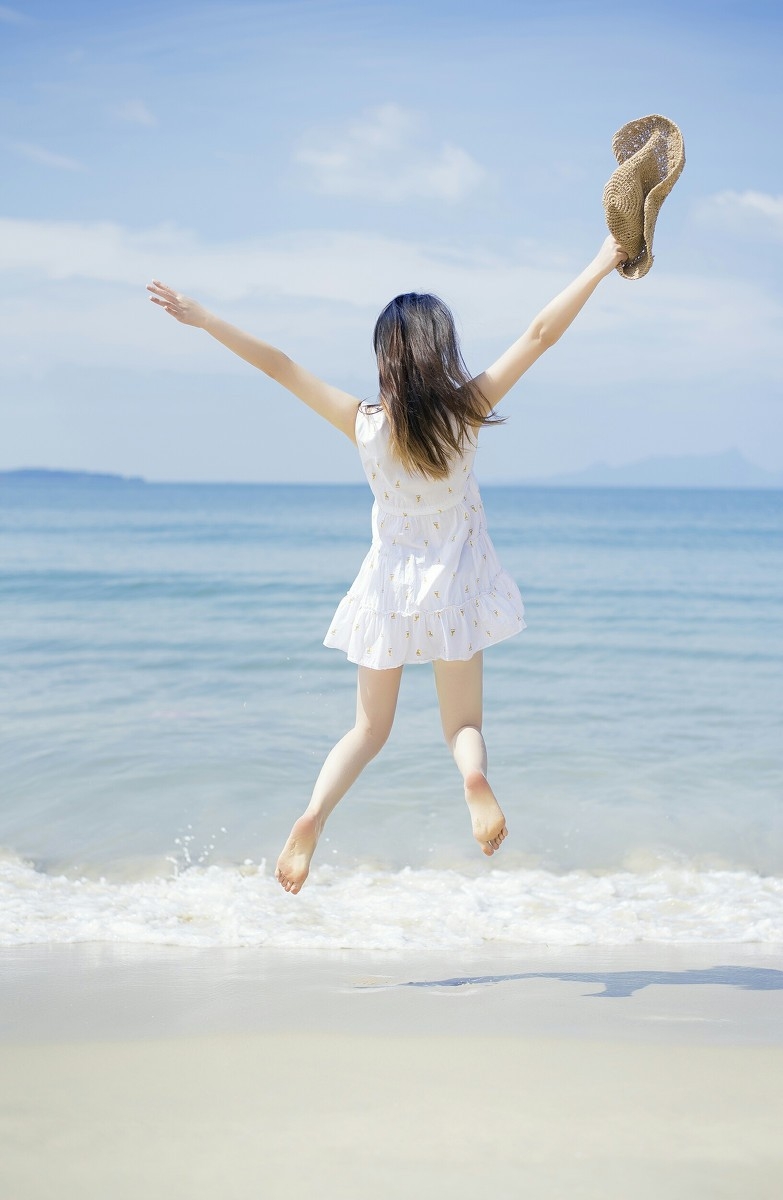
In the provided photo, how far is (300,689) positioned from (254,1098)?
664 cm

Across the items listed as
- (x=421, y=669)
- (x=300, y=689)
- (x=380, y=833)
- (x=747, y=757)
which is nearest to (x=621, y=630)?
(x=421, y=669)

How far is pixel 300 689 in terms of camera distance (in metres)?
8.98

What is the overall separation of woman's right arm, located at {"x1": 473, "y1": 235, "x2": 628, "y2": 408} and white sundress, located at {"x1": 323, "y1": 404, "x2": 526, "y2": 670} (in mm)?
174

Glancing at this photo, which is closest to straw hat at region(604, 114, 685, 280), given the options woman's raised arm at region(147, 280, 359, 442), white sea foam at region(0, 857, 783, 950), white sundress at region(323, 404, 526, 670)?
white sundress at region(323, 404, 526, 670)

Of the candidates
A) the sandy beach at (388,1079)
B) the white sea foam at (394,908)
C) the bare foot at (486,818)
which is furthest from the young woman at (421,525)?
the white sea foam at (394,908)

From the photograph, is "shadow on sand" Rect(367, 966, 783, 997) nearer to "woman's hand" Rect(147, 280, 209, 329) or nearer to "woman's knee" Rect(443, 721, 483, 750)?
"woman's knee" Rect(443, 721, 483, 750)

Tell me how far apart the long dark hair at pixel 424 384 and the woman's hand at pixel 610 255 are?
1.59 feet

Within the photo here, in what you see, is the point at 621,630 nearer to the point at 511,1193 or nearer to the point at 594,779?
the point at 594,779

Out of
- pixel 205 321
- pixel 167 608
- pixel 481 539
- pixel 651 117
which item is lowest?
pixel 167 608

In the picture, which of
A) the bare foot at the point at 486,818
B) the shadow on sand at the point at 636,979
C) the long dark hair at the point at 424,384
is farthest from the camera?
the shadow on sand at the point at 636,979

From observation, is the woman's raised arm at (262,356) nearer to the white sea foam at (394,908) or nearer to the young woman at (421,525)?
the young woman at (421,525)

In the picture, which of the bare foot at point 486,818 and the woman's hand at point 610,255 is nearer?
the bare foot at point 486,818

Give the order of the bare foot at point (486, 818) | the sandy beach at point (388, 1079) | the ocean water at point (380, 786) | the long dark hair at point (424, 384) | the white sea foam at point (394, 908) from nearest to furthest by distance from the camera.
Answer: the sandy beach at point (388, 1079)
the bare foot at point (486, 818)
the long dark hair at point (424, 384)
the white sea foam at point (394, 908)
the ocean water at point (380, 786)

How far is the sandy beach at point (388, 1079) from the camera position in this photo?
2059mm
